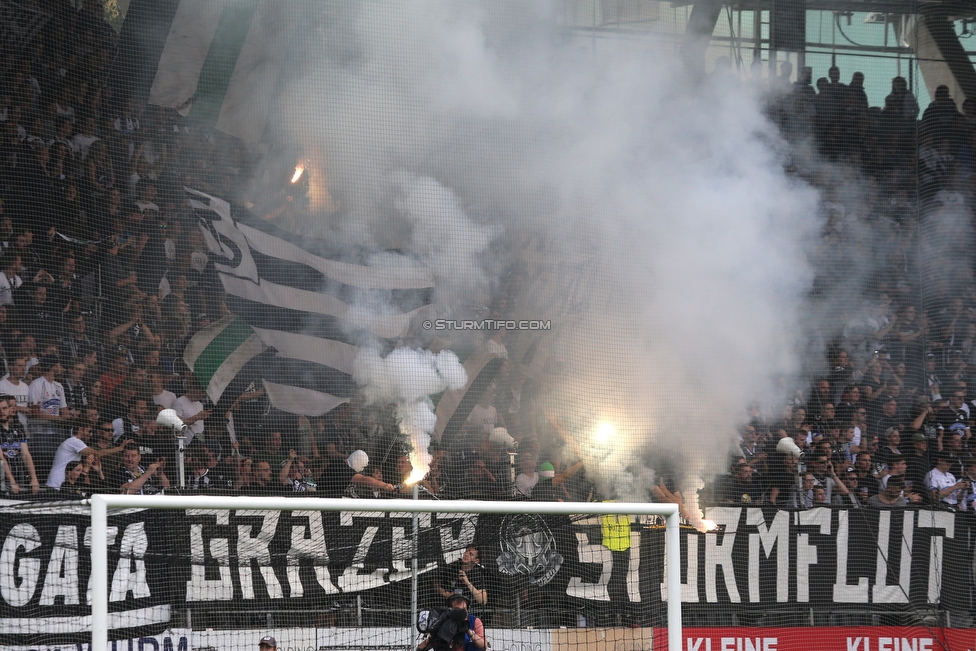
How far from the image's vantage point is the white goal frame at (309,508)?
13.8ft

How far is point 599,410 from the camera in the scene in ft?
26.7

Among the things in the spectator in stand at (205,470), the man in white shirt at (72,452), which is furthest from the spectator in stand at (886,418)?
the man in white shirt at (72,452)

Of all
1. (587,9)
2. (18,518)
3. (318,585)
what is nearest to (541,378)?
(318,585)

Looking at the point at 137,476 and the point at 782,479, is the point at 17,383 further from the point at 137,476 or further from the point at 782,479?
the point at 782,479

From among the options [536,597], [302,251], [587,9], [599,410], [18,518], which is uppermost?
[587,9]

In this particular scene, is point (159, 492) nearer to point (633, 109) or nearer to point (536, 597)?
point (536, 597)

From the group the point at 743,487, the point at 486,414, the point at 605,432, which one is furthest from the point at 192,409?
the point at 743,487

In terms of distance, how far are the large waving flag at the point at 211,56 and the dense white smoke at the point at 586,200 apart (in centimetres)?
30

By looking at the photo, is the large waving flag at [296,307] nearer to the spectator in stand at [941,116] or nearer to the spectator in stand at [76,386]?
the spectator in stand at [76,386]

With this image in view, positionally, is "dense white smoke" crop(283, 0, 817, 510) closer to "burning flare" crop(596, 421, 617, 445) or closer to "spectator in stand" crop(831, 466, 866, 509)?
"burning flare" crop(596, 421, 617, 445)

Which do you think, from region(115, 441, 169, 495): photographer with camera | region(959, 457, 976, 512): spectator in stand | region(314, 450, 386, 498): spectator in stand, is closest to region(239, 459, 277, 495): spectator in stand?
region(314, 450, 386, 498): spectator in stand

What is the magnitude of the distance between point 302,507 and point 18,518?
73.2 inches

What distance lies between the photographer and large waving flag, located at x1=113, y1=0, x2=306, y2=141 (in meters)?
7.82

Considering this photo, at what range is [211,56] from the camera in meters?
8.17
